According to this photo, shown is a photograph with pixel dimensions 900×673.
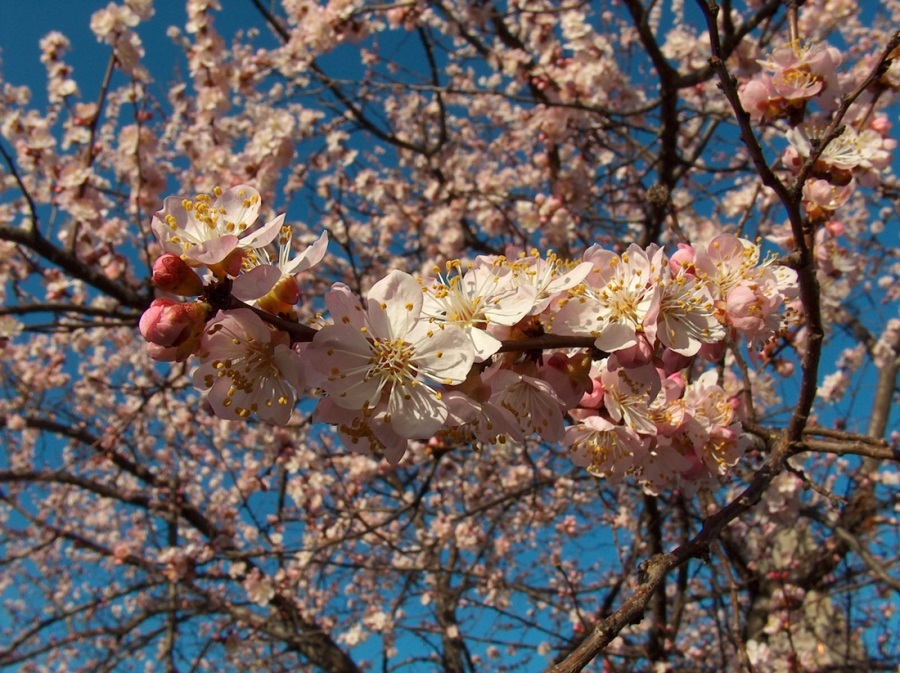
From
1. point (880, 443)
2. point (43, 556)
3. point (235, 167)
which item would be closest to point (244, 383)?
point (880, 443)

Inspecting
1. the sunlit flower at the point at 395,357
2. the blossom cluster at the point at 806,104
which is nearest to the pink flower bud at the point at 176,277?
the sunlit flower at the point at 395,357

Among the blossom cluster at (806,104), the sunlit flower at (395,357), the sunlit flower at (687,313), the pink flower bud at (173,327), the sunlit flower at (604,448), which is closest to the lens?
the pink flower bud at (173,327)

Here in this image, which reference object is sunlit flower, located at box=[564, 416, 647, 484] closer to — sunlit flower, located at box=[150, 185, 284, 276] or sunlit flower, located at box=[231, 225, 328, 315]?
sunlit flower, located at box=[231, 225, 328, 315]

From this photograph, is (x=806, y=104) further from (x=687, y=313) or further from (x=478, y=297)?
(x=478, y=297)

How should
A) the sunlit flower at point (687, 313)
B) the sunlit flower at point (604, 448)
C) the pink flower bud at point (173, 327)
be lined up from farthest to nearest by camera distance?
the sunlit flower at point (604, 448) < the sunlit flower at point (687, 313) < the pink flower bud at point (173, 327)

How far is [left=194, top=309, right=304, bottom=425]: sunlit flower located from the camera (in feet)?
3.51

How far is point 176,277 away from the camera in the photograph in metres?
1.00

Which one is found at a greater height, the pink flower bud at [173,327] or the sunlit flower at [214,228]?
the sunlit flower at [214,228]

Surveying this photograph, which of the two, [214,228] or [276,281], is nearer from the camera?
[276,281]

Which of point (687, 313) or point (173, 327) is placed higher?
point (687, 313)

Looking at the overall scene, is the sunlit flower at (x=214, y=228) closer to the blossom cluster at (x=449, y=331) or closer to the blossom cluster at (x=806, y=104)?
the blossom cluster at (x=449, y=331)

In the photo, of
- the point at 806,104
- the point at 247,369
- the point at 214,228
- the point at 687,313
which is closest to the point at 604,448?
the point at 687,313

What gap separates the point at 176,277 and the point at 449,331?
17.8 inches

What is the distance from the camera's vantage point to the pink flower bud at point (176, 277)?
3.25ft
